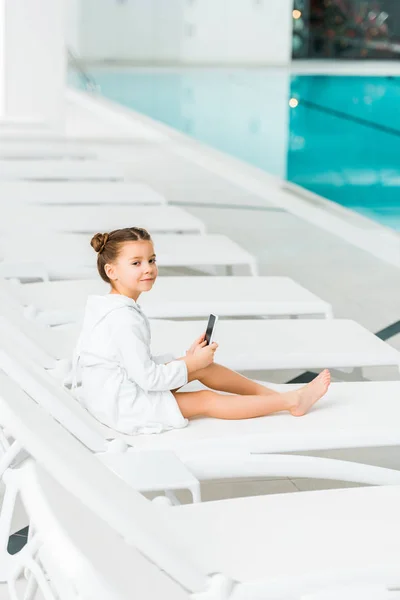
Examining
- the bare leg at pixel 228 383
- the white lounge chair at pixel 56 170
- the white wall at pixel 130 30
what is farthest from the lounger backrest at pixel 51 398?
the white wall at pixel 130 30

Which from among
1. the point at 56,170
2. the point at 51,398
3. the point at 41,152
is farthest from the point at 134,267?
the point at 41,152

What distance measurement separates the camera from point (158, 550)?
144 cm

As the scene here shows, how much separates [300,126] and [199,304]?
29.8 feet

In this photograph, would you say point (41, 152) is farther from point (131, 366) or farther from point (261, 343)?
point (131, 366)

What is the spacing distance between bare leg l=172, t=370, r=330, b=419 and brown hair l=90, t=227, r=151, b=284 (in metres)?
0.37

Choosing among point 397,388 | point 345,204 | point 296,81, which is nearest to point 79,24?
point 296,81

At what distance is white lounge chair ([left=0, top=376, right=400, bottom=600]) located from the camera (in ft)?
4.67

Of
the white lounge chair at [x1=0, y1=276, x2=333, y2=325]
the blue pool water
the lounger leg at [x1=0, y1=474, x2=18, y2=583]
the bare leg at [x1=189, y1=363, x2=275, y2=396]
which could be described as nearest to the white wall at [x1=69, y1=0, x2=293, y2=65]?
the blue pool water

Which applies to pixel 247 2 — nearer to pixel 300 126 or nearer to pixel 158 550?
pixel 300 126

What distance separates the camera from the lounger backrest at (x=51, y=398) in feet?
7.27

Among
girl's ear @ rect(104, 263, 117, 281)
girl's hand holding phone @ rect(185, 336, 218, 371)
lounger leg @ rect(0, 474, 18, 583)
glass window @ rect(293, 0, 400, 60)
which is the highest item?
glass window @ rect(293, 0, 400, 60)

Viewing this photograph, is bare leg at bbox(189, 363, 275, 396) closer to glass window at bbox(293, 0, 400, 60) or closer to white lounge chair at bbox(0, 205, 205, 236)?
white lounge chair at bbox(0, 205, 205, 236)

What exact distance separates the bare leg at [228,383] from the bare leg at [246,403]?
133mm

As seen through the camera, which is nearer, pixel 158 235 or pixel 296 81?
pixel 158 235
